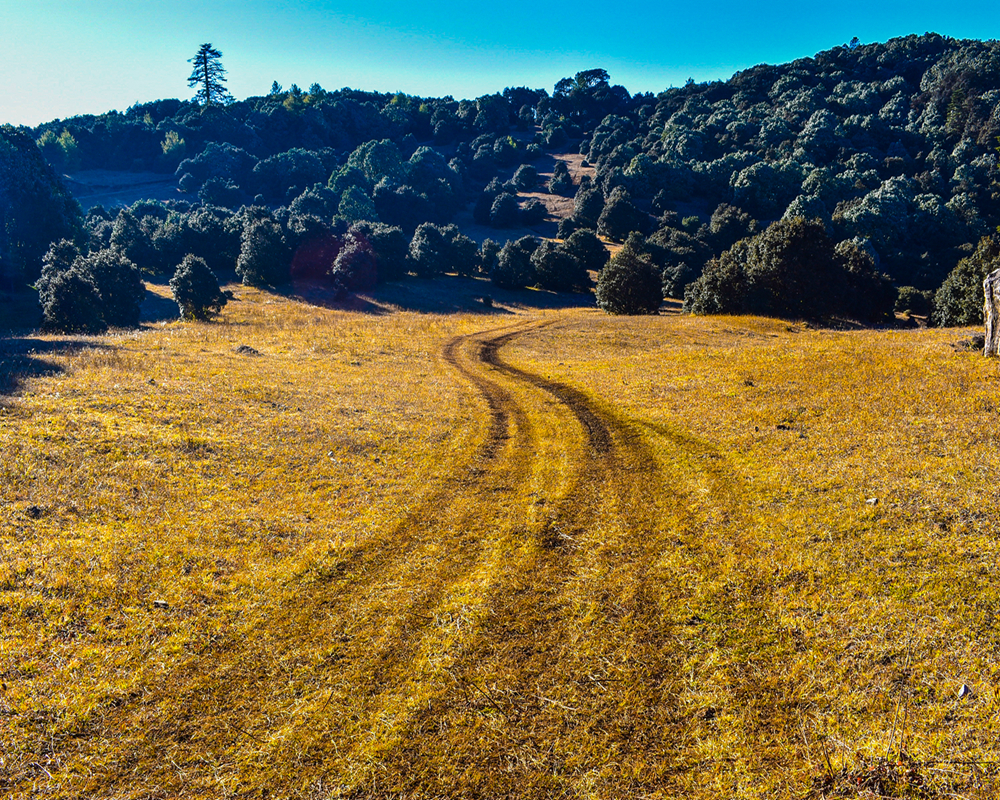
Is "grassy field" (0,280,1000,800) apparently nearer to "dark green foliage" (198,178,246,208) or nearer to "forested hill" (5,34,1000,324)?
"forested hill" (5,34,1000,324)

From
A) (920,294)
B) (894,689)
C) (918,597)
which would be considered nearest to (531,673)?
(894,689)

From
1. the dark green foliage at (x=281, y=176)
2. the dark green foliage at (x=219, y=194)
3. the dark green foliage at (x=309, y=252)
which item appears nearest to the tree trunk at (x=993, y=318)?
the dark green foliage at (x=309, y=252)

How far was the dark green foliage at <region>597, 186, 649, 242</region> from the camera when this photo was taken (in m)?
105

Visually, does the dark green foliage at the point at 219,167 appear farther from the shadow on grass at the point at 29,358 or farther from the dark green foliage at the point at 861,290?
the dark green foliage at the point at 861,290

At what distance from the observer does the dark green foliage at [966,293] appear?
44.4 meters

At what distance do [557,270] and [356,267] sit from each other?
102 feet

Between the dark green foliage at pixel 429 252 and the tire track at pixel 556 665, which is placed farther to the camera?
the dark green foliage at pixel 429 252

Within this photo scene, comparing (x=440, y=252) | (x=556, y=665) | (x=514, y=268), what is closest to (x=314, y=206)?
(x=440, y=252)

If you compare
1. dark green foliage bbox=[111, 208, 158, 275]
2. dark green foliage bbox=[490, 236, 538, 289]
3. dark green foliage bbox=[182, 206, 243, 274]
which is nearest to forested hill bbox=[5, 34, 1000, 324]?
dark green foliage bbox=[182, 206, 243, 274]

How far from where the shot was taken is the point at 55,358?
76.9ft

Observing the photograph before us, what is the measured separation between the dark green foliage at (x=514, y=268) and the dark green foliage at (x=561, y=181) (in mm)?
61081

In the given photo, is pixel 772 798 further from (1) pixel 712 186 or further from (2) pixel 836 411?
(1) pixel 712 186

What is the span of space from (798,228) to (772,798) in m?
49.0

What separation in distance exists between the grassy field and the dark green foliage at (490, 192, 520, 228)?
359 ft
